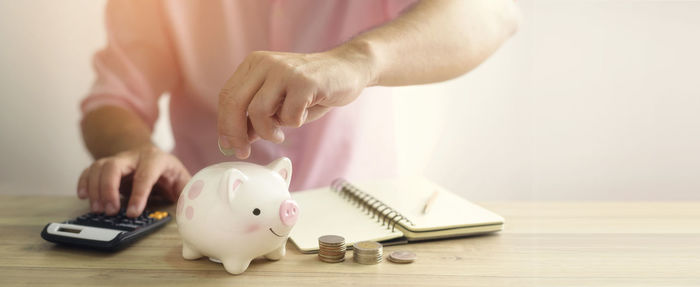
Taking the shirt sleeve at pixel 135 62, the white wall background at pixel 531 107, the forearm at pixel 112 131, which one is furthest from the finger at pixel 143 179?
the white wall background at pixel 531 107

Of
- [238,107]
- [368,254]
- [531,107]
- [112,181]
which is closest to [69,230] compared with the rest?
[112,181]

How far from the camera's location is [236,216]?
61cm

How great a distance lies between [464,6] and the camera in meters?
0.96

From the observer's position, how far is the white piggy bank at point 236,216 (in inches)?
23.9

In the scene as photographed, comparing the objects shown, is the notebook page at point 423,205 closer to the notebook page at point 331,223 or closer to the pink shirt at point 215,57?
the notebook page at point 331,223

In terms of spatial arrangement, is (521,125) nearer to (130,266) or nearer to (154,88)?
(154,88)

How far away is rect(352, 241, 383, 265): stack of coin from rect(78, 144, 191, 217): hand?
1.08 feet

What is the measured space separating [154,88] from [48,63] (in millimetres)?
574

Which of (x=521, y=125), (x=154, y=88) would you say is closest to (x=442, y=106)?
(x=521, y=125)

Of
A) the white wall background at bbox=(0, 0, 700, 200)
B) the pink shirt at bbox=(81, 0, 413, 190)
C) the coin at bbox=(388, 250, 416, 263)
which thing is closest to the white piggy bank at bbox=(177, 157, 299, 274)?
the coin at bbox=(388, 250, 416, 263)

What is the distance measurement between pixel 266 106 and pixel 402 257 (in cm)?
22

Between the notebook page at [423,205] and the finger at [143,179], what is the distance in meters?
0.30

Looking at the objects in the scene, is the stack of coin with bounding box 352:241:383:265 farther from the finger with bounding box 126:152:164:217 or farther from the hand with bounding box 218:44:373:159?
the finger with bounding box 126:152:164:217

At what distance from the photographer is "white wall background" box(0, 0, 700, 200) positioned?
166 centimetres
